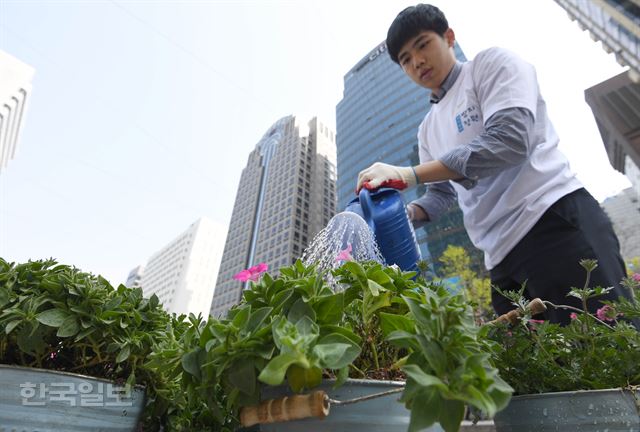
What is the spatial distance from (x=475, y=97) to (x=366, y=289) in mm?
1358

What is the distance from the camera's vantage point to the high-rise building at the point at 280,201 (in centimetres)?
3981

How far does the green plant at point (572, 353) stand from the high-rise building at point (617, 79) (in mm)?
30650

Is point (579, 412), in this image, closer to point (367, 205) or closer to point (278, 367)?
point (278, 367)

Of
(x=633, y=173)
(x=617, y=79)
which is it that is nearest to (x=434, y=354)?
(x=617, y=79)

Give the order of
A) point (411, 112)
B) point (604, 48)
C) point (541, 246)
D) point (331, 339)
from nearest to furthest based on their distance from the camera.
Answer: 1. point (331, 339)
2. point (541, 246)
3. point (604, 48)
4. point (411, 112)

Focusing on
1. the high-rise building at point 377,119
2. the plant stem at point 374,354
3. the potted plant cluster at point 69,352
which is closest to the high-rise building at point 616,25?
the high-rise building at point 377,119

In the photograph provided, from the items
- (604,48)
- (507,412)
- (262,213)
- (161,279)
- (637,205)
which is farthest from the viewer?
(161,279)

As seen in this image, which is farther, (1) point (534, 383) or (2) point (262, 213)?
(2) point (262, 213)

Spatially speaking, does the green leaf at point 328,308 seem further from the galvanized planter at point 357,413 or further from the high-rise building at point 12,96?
the high-rise building at point 12,96

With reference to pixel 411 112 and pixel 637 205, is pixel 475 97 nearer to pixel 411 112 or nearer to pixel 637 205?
pixel 411 112

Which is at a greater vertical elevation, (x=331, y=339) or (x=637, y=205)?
(x=637, y=205)

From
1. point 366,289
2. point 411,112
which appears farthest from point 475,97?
point 411,112

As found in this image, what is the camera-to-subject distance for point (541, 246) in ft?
3.91

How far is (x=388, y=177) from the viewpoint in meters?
1.36
